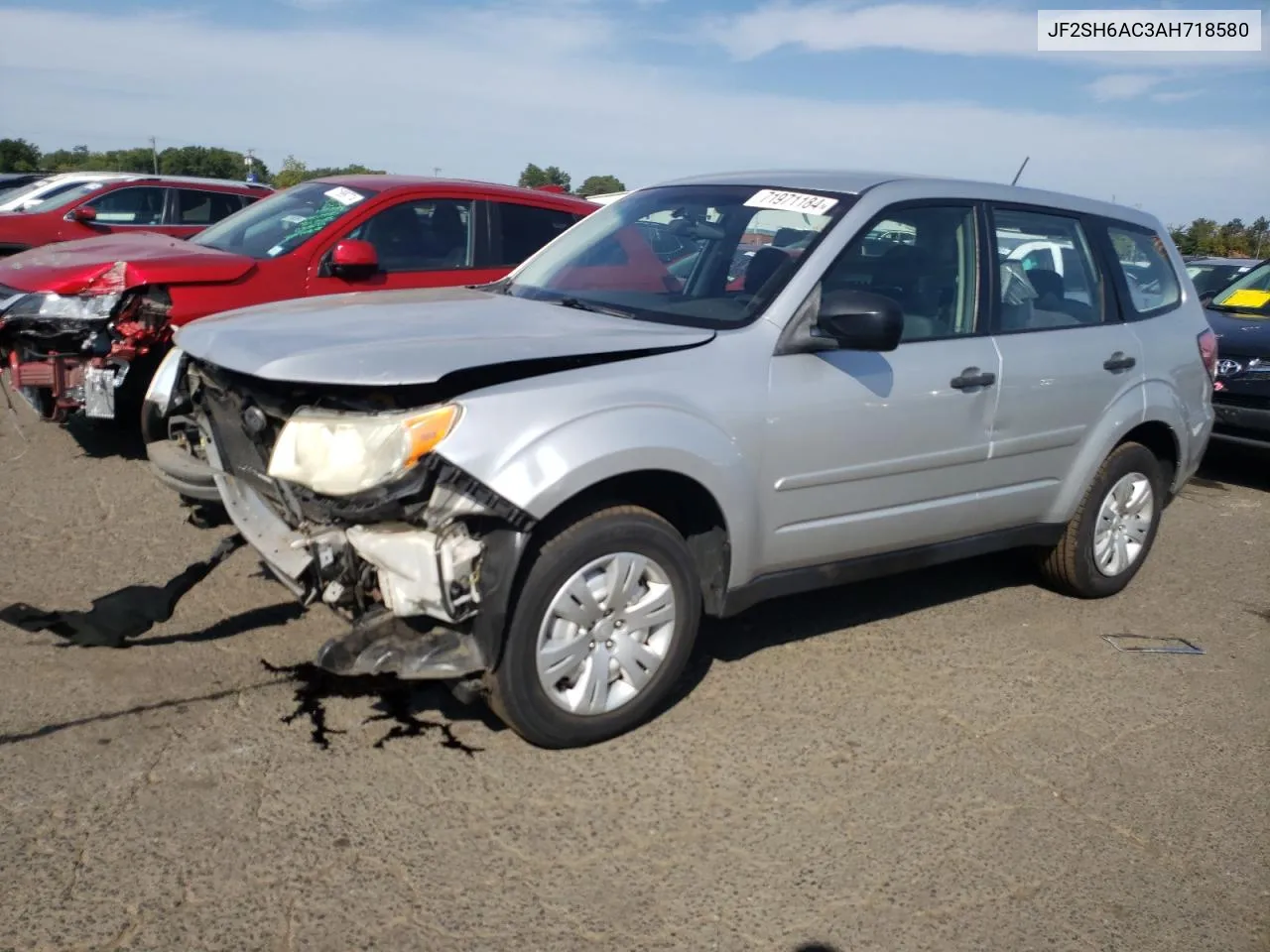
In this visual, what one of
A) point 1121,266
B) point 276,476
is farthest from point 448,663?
point 1121,266

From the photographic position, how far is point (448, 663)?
3.38 meters

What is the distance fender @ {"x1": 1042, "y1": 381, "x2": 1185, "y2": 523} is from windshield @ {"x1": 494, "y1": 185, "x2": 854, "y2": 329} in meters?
1.69

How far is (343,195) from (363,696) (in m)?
4.40

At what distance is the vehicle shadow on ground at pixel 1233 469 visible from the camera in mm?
8367

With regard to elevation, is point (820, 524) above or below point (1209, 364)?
below

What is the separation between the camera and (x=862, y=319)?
387 centimetres

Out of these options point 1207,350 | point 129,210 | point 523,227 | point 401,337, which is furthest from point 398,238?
point 129,210

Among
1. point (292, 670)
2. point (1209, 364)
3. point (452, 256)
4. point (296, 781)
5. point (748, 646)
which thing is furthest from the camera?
point (452, 256)

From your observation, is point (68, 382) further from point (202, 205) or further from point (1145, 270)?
point (202, 205)

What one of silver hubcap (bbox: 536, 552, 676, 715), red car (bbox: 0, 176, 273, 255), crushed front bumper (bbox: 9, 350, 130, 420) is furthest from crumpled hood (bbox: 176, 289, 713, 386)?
red car (bbox: 0, 176, 273, 255)

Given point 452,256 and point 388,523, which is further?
point 452,256

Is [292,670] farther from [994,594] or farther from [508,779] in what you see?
[994,594]

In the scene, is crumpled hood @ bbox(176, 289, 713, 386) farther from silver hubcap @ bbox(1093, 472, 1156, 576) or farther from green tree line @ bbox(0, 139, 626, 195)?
green tree line @ bbox(0, 139, 626, 195)

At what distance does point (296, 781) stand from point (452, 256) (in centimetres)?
475
